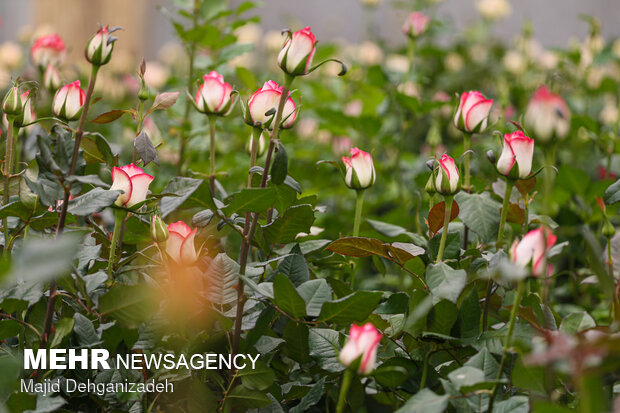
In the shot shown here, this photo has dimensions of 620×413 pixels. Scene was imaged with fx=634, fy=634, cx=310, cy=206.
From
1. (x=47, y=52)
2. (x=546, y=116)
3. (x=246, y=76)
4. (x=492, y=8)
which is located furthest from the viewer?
(x=492, y=8)

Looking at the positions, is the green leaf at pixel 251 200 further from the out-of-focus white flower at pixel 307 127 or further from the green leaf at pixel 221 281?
the out-of-focus white flower at pixel 307 127

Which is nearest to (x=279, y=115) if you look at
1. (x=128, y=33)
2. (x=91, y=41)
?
(x=91, y=41)

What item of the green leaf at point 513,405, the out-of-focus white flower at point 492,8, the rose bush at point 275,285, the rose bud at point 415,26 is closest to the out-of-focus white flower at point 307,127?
the rose bud at point 415,26

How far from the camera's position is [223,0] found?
1.16m

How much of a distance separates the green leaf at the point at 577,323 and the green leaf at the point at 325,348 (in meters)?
0.19

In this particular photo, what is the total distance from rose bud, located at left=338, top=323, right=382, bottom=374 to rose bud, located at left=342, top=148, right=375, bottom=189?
8.0 inches

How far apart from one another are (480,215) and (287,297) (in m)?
0.21

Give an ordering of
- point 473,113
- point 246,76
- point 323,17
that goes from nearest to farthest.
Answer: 1. point 473,113
2. point 246,76
3. point 323,17

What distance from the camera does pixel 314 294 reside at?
539mm

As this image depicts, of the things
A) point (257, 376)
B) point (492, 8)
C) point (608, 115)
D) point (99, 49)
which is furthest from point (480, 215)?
point (492, 8)

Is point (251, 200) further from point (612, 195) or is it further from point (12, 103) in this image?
point (612, 195)

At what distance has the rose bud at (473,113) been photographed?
2.07 ft

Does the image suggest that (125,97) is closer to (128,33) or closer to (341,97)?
(341,97)

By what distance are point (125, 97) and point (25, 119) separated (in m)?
1.55
